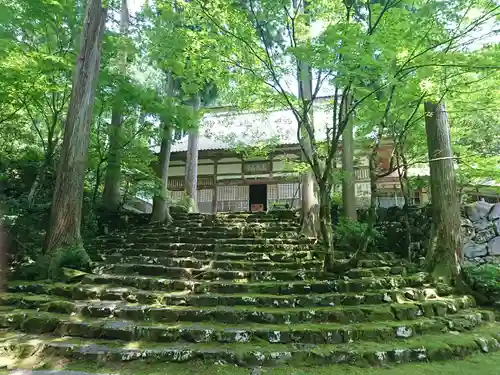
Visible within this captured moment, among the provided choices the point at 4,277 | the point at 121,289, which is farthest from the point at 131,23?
the point at 121,289

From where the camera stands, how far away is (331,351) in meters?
3.49

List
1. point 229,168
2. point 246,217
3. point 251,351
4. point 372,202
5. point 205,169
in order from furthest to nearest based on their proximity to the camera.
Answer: point 205,169
point 229,168
point 246,217
point 372,202
point 251,351

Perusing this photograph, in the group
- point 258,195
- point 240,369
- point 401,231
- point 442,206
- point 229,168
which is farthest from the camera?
point 258,195

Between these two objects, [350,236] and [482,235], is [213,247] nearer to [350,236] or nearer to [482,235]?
[350,236]

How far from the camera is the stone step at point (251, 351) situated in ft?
11.0

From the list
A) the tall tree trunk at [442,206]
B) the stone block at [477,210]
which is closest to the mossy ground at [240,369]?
the tall tree trunk at [442,206]

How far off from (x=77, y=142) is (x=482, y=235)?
10074 mm

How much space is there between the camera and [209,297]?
461cm

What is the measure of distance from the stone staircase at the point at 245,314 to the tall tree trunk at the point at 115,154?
323 cm

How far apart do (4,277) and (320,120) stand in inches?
379

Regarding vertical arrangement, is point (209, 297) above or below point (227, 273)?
below

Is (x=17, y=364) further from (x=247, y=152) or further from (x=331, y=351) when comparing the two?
(x=247, y=152)

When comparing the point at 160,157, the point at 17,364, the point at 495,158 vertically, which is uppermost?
the point at 160,157

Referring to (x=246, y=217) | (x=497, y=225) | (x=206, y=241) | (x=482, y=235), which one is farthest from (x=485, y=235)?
(x=206, y=241)
